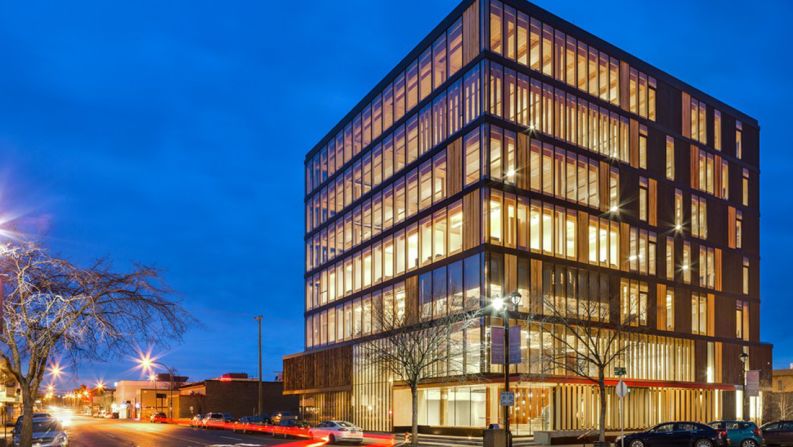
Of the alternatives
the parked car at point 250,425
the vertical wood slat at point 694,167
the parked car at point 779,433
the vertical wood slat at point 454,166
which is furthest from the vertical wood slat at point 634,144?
the parked car at point 250,425

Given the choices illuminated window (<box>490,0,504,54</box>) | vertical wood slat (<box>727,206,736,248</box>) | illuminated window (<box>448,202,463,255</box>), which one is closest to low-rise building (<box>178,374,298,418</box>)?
illuminated window (<box>448,202,463,255</box>)

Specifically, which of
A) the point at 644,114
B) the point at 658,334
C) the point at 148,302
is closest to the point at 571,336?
the point at 658,334

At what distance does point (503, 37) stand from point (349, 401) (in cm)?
3506

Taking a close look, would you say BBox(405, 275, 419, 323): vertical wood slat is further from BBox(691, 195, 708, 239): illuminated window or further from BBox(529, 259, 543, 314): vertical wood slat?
BBox(691, 195, 708, 239): illuminated window

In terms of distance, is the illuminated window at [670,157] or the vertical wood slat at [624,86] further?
the illuminated window at [670,157]

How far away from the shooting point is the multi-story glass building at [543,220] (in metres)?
50.6

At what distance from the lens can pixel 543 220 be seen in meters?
53.1

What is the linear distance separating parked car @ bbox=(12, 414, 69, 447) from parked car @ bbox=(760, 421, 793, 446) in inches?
1329

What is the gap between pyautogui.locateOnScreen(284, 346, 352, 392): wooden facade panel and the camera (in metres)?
70.1

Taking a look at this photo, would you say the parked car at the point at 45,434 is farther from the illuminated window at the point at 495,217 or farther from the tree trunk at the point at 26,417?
the illuminated window at the point at 495,217

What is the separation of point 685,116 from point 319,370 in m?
41.8

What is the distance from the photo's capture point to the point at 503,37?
52.0 meters

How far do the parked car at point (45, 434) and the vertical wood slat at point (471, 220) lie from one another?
2698 centimetres

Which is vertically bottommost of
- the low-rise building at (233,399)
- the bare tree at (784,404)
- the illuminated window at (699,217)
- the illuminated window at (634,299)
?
the low-rise building at (233,399)
